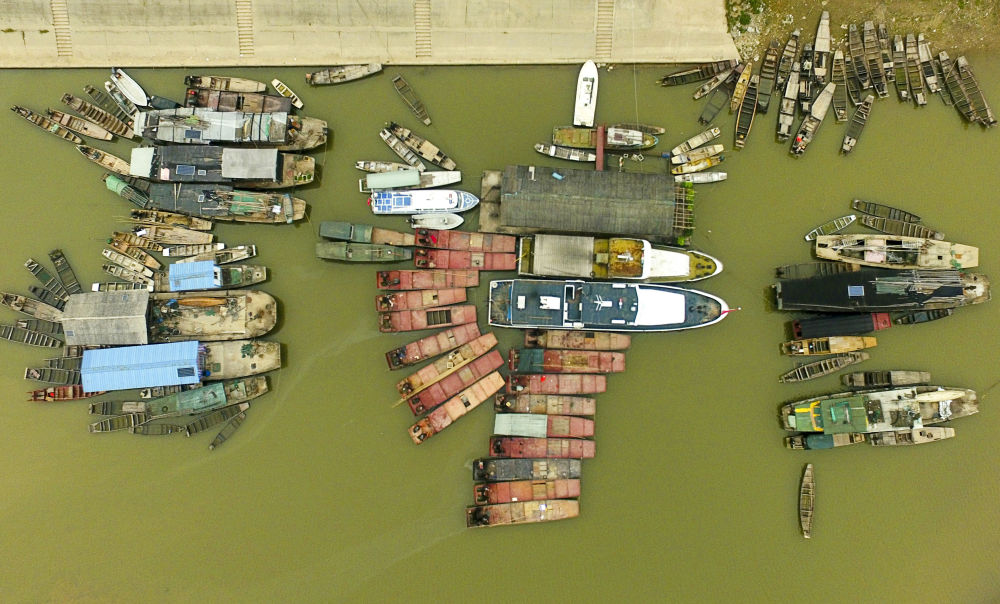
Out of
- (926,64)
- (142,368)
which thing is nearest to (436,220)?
(142,368)

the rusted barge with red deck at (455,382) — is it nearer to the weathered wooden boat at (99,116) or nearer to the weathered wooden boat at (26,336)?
the weathered wooden boat at (26,336)

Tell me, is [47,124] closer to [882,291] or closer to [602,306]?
[602,306]

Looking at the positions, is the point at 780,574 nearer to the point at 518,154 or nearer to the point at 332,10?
the point at 518,154

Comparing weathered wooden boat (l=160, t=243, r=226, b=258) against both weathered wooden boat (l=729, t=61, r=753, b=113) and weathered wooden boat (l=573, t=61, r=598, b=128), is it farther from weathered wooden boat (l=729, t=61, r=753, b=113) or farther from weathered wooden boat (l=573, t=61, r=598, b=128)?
weathered wooden boat (l=729, t=61, r=753, b=113)

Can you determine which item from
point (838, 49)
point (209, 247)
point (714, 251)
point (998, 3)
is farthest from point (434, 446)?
point (998, 3)

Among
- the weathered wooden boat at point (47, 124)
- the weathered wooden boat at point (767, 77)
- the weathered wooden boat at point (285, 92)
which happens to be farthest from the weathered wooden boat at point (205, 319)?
the weathered wooden boat at point (767, 77)

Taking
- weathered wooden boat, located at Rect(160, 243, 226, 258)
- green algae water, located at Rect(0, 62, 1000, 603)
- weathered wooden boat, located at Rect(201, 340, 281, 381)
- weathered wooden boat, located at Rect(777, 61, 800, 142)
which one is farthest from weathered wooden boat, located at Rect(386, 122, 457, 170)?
weathered wooden boat, located at Rect(777, 61, 800, 142)
